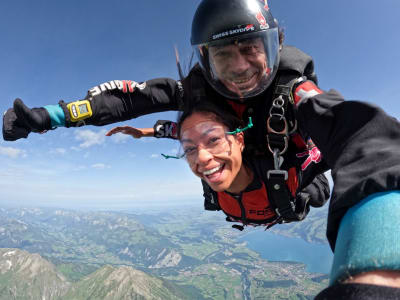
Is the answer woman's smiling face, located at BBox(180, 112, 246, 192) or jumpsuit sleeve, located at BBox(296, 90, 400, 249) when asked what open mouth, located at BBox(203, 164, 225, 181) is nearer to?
woman's smiling face, located at BBox(180, 112, 246, 192)

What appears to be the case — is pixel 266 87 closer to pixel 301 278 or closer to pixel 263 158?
pixel 263 158

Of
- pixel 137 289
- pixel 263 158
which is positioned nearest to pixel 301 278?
pixel 137 289

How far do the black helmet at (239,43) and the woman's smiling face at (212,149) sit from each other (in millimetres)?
384

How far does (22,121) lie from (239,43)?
211 centimetres

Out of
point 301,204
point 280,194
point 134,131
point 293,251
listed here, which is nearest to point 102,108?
point 134,131

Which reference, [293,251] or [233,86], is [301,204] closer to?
[233,86]

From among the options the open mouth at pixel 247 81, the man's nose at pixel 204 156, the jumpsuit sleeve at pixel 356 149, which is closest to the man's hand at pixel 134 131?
the man's nose at pixel 204 156

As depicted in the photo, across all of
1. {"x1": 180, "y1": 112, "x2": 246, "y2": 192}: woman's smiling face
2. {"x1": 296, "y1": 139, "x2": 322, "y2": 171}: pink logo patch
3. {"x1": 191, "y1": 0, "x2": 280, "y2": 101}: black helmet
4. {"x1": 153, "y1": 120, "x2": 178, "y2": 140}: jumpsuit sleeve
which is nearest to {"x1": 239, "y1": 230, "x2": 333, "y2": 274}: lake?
{"x1": 296, "y1": 139, "x2": 322, "y2": 171}: pink logo patch

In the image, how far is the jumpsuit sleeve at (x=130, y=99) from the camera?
89.7 inches

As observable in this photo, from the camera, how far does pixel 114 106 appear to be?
2326 millimetres

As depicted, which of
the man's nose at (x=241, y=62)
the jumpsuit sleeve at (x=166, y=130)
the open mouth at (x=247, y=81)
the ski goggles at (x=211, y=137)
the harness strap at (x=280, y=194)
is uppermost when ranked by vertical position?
the man's nose at (x=241, y=62)

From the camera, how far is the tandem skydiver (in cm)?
73

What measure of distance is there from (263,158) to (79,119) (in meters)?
1.96

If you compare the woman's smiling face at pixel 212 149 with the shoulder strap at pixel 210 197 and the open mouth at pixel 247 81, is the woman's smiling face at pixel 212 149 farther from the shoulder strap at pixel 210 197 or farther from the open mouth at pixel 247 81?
the shoulder strap at pixel 210 197
